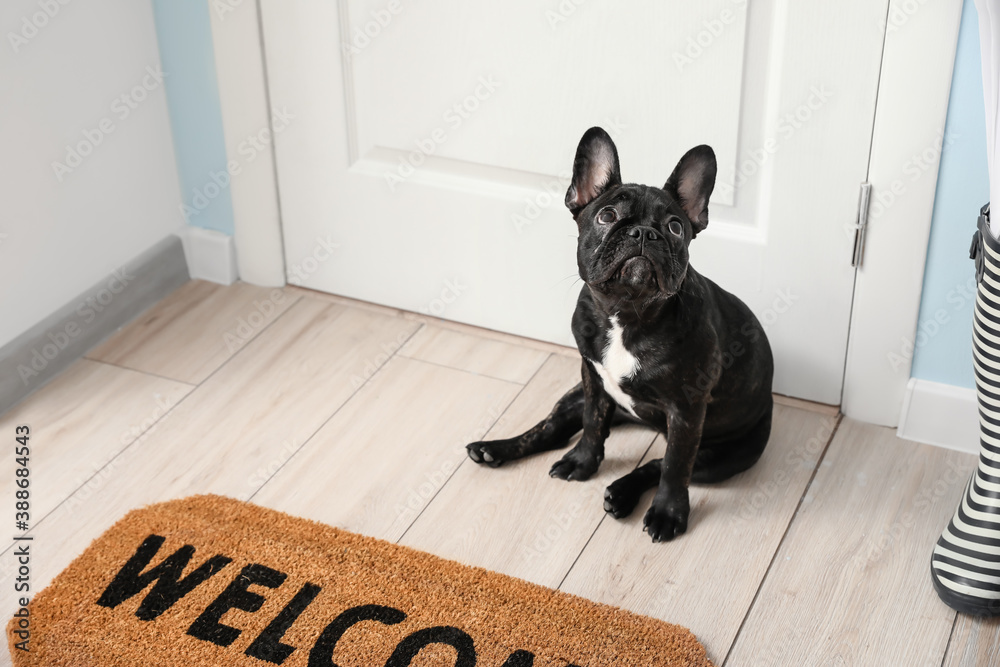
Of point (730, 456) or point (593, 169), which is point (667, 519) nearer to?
point (730, 456)

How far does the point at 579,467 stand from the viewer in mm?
1840

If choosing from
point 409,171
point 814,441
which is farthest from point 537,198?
point 814,441

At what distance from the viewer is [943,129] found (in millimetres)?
1696

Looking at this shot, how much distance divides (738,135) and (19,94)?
136 centimetres

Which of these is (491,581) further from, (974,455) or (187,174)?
(187,174)

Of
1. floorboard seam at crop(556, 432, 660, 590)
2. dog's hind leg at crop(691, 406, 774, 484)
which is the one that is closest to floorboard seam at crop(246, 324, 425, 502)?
floorboard seam at crop(556, 432, 660, 590)
